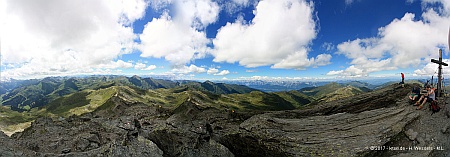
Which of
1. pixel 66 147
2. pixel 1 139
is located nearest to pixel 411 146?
pixel 1 139

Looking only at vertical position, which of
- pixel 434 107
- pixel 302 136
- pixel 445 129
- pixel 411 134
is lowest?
pixel 302 136

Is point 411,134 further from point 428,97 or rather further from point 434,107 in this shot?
point 428,97

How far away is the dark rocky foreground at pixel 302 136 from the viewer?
27.8m

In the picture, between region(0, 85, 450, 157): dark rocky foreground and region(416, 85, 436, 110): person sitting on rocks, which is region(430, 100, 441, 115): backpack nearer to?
region(0, 85, 450, 157): dark rocky foreground

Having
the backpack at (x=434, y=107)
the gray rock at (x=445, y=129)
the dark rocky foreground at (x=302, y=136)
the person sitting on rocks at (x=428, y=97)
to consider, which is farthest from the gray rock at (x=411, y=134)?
the person sitting on rocks at (x=428, y=97)

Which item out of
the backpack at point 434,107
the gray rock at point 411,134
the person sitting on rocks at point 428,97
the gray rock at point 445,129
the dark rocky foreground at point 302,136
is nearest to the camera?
the dark rocky foreground at point 302,136

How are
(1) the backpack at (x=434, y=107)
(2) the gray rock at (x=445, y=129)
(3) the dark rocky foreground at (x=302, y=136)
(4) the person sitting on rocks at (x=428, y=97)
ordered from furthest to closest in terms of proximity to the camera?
1. (4) the person sitting on rocks at (x=428, y=97)
2. (1) the backpack at (x=434, y=107)
3. (2) the gray rock at (x=445, y=129)
4. (3) the dark rocky foreground at (x=302, y=136)

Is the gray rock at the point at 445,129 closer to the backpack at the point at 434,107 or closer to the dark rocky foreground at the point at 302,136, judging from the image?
the dark rocky foreground at the point at 302,136

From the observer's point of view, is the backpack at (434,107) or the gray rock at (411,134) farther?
the backpack at (434,107)

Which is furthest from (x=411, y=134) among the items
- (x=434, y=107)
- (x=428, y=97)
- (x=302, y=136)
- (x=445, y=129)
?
(x=302, y=136)

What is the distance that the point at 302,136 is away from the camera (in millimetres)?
34812

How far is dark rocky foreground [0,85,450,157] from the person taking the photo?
27.8m

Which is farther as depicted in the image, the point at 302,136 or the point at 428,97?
the point at 302,136

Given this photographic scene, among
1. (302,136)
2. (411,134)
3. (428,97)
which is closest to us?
(411,134)
